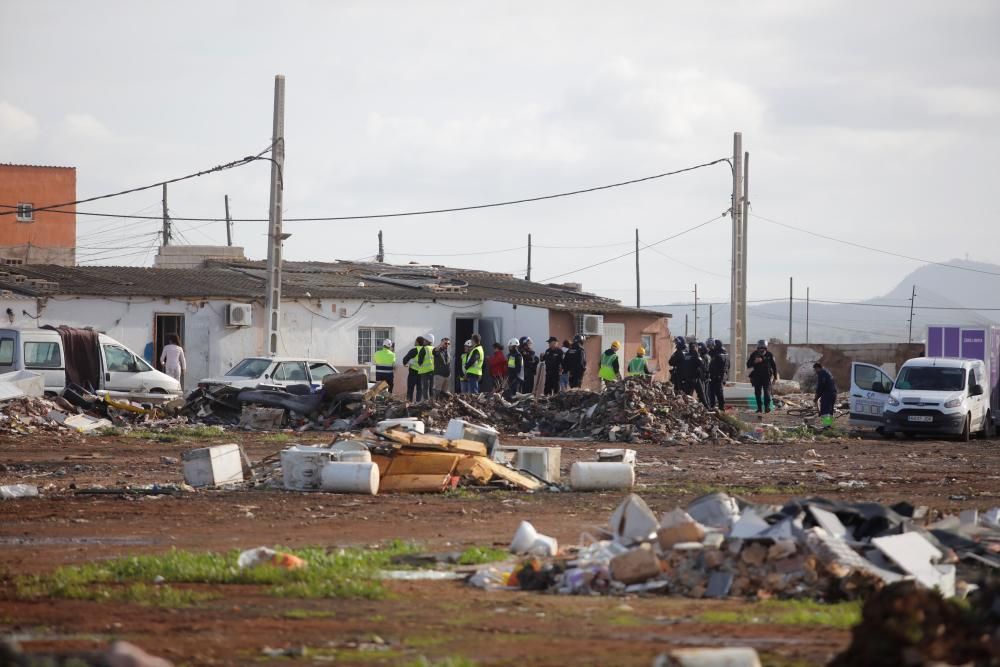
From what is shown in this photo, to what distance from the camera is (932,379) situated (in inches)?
1089

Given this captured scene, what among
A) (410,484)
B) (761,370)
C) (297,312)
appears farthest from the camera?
(297,312)

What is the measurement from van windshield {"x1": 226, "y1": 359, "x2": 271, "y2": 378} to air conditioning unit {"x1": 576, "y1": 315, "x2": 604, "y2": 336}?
12.3 meters

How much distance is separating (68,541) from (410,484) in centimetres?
478

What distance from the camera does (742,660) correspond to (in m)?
5.97

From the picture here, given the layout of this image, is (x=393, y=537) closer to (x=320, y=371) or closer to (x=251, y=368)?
(x=251, y=368)

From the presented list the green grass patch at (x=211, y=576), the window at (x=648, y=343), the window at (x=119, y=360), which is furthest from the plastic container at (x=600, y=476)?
the window at (x=648, y=343)

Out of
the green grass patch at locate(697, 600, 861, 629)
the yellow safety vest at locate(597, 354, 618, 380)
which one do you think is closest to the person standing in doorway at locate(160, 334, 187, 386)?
the yellow safety vest at locate(597, 354, 618, 380)

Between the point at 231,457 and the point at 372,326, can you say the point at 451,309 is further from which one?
the point at 231,457

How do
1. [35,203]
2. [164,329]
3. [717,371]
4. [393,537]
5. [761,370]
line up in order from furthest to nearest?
1. [35,203]
2. [164,329]
3. [761,370]
4. [717,371]
5. [393,537]

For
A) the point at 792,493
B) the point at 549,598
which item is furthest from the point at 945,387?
the point at 549,598

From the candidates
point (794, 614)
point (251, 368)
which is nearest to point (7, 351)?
point (251, 368)

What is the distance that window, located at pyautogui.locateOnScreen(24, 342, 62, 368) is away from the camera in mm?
26203

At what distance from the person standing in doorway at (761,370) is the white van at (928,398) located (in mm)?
2497

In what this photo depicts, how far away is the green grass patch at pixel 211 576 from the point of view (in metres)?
8.92
